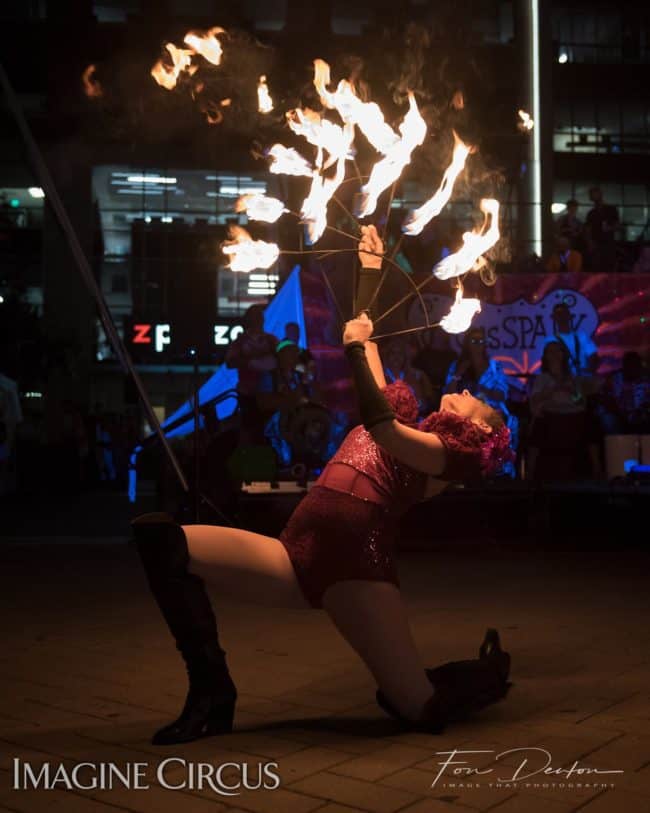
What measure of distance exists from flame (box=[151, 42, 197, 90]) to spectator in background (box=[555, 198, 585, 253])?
7475 millimetres

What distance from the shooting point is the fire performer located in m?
3.95

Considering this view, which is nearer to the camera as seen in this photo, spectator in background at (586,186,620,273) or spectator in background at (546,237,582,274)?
spectator in background at (546,237,582,274)

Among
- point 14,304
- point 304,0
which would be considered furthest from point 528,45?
point 304,0

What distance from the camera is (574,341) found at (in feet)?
43.9

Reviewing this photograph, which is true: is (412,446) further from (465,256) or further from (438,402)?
(438,402)

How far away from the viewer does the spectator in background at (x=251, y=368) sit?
36.9 ft

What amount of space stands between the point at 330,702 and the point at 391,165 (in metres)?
2.47

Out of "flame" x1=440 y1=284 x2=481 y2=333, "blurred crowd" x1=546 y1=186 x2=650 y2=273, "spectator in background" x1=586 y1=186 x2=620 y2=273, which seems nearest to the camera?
"flame" x1=440 y1=284 x2=481 y2=333

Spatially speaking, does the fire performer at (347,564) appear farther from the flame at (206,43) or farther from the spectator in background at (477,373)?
the spectator in background at (477,373)

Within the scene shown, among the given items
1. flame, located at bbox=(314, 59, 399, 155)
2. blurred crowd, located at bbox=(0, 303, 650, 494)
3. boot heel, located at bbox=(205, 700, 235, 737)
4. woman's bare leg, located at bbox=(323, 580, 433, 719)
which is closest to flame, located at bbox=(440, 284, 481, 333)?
flame, located at bbox=(314, 59, 399, 155)

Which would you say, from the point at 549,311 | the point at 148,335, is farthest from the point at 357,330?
the point at 148,335

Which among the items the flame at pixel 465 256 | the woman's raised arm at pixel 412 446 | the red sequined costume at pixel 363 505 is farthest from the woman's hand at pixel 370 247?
the woman's raised arm at pixel 412 446

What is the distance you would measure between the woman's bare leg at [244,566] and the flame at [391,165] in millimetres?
1654

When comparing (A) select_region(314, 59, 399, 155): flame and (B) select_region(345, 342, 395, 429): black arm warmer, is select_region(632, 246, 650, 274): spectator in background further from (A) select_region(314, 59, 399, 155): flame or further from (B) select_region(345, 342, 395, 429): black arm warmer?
(B) select_region(345, 342, 395, 429): black arm warmer
